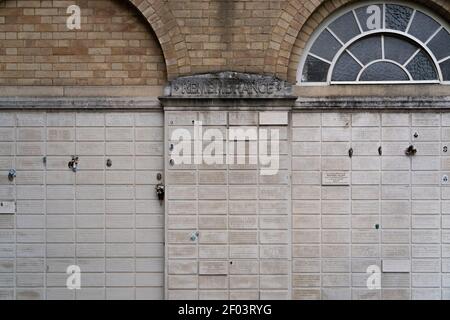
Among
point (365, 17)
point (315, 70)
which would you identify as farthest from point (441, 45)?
point (315, 70)

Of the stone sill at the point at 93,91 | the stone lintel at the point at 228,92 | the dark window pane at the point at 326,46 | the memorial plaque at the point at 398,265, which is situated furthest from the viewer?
the dark window pane at the point at 326,46

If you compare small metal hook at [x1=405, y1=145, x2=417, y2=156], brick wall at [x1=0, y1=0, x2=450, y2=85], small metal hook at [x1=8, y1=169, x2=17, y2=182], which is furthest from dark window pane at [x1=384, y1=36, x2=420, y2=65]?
small metal hook at [x1=8, y1=169, x2=17, y2=182]

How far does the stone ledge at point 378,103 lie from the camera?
9.39 meters

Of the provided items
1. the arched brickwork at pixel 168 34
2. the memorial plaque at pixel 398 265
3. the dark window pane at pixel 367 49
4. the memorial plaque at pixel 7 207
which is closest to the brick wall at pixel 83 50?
the arched brickwork at pixel 168 34

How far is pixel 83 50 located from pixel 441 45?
5.10 metres

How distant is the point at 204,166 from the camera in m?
9.33

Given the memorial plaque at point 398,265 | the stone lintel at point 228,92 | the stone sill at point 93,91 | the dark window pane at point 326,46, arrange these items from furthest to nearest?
the dark window pane at point 326,46
the stone sill at point 93,91
the memorial plaque at point 398,265
the stone lintel at point 228,92

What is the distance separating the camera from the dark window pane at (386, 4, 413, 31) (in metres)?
Result: 9.59

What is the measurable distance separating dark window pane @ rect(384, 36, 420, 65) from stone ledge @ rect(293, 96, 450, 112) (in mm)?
628

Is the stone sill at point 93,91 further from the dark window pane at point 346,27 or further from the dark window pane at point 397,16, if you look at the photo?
the dark window pane at point 397,16

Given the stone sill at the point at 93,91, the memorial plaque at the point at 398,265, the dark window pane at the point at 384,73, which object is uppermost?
the dark window pane at the point at 384,73

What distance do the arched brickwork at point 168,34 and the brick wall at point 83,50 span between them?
19 cm

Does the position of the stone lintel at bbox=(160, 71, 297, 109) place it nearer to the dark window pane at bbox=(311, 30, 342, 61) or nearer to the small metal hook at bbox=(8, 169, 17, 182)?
the dark window pane at bbox=(311, 30, 342, 61)

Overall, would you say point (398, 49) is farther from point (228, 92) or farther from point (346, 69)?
point (228, 92)
